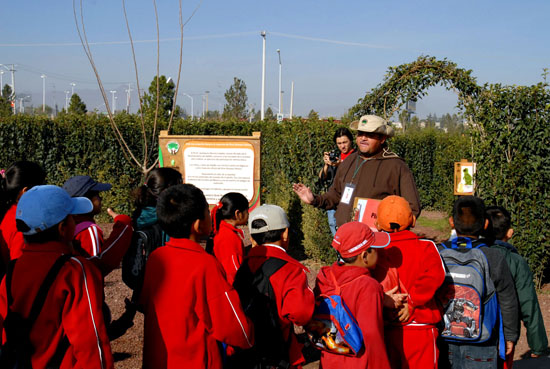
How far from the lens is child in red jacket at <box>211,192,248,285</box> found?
3783mm

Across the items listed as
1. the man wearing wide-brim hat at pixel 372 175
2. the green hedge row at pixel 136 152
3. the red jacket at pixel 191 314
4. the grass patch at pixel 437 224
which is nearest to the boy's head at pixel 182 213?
the red jacket at pixel 191 314

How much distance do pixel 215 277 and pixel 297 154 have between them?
663 cm

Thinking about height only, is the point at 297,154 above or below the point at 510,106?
below

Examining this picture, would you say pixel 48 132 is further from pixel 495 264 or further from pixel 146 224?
pixel 495 264

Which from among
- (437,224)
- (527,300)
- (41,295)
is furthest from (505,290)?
(437,224)

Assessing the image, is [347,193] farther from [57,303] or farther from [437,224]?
[437,224]

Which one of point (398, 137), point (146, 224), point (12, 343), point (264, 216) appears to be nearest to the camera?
point (12, 343)

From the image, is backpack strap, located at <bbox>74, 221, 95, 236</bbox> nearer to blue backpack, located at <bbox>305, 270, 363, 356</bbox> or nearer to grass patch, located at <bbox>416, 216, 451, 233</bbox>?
blue backpack, located at <bbox>305, 270, 363, 356</bbox>

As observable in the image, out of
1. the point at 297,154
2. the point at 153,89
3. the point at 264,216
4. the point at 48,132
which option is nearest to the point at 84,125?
the point at 48,132

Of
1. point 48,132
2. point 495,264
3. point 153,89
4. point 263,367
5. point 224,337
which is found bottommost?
point 263,367

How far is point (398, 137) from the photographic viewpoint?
53.3 ft

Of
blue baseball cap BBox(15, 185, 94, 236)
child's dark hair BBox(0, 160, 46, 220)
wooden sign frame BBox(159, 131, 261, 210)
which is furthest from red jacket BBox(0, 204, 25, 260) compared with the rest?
wooden sign frame BBox(159, 131, 261, 210)

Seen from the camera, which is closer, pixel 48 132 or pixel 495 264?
pixel 495 264

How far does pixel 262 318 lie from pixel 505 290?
1600 millimetres
